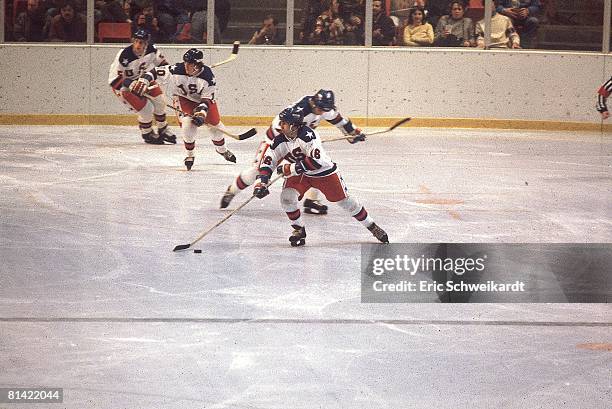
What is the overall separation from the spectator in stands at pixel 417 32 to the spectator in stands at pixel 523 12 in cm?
88

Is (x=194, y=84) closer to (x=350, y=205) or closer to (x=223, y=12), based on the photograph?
(x=350, y=205)

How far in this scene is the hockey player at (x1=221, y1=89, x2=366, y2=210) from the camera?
8289mm

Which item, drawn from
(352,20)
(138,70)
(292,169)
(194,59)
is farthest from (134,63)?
(292,169)

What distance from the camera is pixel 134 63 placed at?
12.6 metres

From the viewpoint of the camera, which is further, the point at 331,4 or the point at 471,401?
the point at 331,4

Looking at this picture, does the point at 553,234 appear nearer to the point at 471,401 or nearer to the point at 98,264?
the point at 98,264

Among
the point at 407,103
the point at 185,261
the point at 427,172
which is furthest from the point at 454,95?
the point at 185,261

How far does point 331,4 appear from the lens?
14891mm

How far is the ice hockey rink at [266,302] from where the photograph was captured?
4.96 meters

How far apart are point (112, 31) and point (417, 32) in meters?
3.65

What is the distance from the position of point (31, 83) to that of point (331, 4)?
3.66 m

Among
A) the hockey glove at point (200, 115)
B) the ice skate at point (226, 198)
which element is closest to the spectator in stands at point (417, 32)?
the hockey glove at point (200, 115)

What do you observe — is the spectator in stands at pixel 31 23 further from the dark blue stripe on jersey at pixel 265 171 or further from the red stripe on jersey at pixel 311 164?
the red stripe on jersey at pixel 311 164

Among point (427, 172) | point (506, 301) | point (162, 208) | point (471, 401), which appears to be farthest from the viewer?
point (427, 172)
